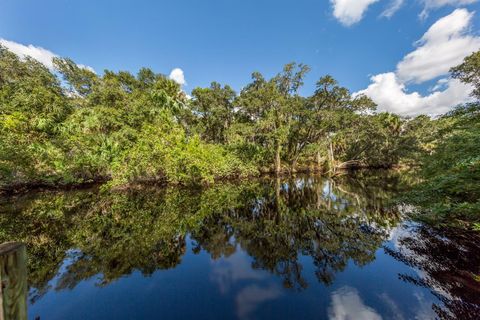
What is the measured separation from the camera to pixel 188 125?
30.3m

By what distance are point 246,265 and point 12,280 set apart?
466 cm

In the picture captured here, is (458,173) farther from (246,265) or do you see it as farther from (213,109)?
(213,109)

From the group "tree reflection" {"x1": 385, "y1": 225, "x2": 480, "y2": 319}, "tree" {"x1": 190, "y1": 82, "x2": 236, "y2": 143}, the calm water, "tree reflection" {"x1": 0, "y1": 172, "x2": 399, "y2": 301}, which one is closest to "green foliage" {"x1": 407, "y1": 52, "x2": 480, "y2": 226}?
"tree reflection" {"x1": 385, "y1": 225, "x2": 480, "y2": 319}

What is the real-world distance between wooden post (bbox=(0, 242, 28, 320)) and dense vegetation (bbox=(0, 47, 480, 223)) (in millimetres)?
5532

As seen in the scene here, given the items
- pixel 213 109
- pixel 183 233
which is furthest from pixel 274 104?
pixel 183 233

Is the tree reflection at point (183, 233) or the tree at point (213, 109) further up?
the tree at point (213, 109)

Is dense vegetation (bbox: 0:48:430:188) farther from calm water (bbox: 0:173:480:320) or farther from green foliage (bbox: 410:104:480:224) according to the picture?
green foliage (bbox: 410:104:480:224)

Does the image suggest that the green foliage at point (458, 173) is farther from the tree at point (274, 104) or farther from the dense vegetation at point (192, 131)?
the tree at point (274, 104)

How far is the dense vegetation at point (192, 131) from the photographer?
7727 mm

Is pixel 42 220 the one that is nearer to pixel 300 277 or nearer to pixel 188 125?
pixel 300 277

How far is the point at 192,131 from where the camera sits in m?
27.8

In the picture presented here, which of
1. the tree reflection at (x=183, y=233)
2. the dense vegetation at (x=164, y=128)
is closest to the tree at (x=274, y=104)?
the dense vegetation at (x=164, y=128)

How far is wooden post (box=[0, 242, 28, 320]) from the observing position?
3.86 ft

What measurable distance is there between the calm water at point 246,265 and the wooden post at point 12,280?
2918 millimetres
